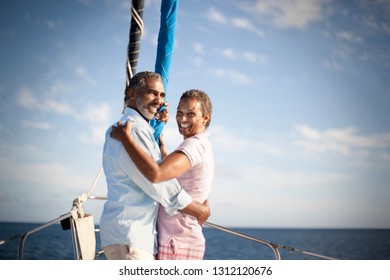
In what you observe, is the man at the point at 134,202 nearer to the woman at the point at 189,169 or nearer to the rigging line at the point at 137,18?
the woman at the point at 189,169

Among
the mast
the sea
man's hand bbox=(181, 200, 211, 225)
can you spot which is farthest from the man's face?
the sea

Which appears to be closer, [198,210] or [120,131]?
[120,131]

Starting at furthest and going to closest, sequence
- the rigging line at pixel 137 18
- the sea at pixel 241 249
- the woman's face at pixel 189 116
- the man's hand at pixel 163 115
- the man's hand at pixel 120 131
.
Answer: the sea at pixel 241 249 → the rigging line at pixel 137 18 → the man's hand at pixel 163 115 → the woman's face at pixel 189 116 → the man's hand at pixel 120 131

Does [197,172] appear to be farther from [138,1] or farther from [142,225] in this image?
[138,1]

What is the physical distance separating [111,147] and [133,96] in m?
0.30

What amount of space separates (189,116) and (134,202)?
0.50 meters

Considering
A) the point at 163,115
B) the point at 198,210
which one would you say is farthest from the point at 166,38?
the point at 198,210

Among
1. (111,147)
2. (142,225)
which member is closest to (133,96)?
(111,147)

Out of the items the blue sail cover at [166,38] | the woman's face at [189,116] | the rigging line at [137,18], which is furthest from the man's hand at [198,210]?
the rigging line at [137,18]

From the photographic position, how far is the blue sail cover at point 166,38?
2.84 meters

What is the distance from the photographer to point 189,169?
2.19 m

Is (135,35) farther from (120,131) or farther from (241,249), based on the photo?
(241,249)

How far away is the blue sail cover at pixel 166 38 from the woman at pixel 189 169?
0.55 meters
